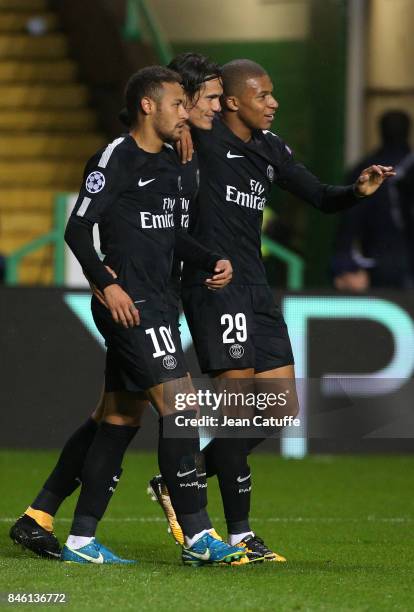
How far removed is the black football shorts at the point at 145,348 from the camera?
586 centimetres

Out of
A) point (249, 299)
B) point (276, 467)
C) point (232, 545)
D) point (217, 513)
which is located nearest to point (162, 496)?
point (232, 545)

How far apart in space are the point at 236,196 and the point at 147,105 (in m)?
0.66

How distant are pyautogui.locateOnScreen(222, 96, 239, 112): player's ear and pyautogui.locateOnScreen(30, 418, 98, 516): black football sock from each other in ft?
4.50

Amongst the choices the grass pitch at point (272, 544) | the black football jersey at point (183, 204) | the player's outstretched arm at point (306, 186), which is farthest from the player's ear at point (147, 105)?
the grass pitch at point (272, 544)

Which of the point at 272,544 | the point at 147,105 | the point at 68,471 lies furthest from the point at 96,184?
the point at 272,544

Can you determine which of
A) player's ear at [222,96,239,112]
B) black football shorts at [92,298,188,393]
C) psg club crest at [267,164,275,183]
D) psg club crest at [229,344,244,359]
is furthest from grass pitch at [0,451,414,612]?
player's ear at [222,96,239,112]

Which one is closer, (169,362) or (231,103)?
(169,362)

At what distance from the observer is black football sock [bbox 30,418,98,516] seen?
6395mm

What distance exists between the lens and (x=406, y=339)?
10.7 meters

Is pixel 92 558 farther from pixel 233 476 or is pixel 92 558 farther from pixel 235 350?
pixel 235 350

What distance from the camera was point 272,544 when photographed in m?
6.95

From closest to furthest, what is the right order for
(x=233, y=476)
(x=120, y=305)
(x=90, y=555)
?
1. (x=120, y=305)
2. (x=90, y=555)
3. (x=233, y=476)

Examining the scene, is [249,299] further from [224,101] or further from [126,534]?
[126,534]

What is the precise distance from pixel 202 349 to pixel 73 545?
3.06 feet
